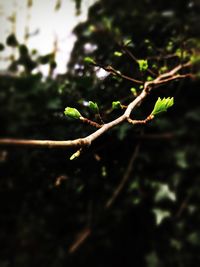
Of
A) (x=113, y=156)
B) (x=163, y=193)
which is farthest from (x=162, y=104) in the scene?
(x=163, y=193)

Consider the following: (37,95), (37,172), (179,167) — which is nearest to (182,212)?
(179,167)

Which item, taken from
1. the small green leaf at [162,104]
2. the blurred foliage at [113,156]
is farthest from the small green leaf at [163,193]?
the small green leaf at [162,104]

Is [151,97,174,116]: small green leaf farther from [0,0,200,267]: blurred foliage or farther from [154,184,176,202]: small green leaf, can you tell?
[154,184,176,202]: small green leaf

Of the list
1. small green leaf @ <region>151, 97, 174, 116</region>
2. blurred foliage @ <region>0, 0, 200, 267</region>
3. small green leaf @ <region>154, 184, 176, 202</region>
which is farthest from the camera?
small green leaf @ <region>154, 184, 176, 202</region>

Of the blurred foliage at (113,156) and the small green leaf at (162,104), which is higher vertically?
the small green leaf at (162,104)

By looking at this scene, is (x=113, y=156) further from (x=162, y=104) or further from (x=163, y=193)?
(x=162, y=104)

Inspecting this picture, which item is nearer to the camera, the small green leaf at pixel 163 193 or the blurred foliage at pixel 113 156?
the blurred foliage at pixel 113 156

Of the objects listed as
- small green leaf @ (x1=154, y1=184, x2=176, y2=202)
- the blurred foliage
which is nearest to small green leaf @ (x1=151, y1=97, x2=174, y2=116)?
the blurred foliage

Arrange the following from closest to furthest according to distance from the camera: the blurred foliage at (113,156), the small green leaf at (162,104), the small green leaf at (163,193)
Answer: the small green leaf at (162,104) < the blurred foliage at (113,156) < the small green leaf at (163,193)

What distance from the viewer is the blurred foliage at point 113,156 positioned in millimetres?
1700

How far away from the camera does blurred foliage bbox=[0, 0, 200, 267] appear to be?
1.70 metres

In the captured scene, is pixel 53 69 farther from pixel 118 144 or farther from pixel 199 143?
pixel 199 143

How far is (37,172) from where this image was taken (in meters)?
2.03

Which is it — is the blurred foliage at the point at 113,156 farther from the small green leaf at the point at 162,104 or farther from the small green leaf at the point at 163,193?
the small green leaf at the point at 162,104
